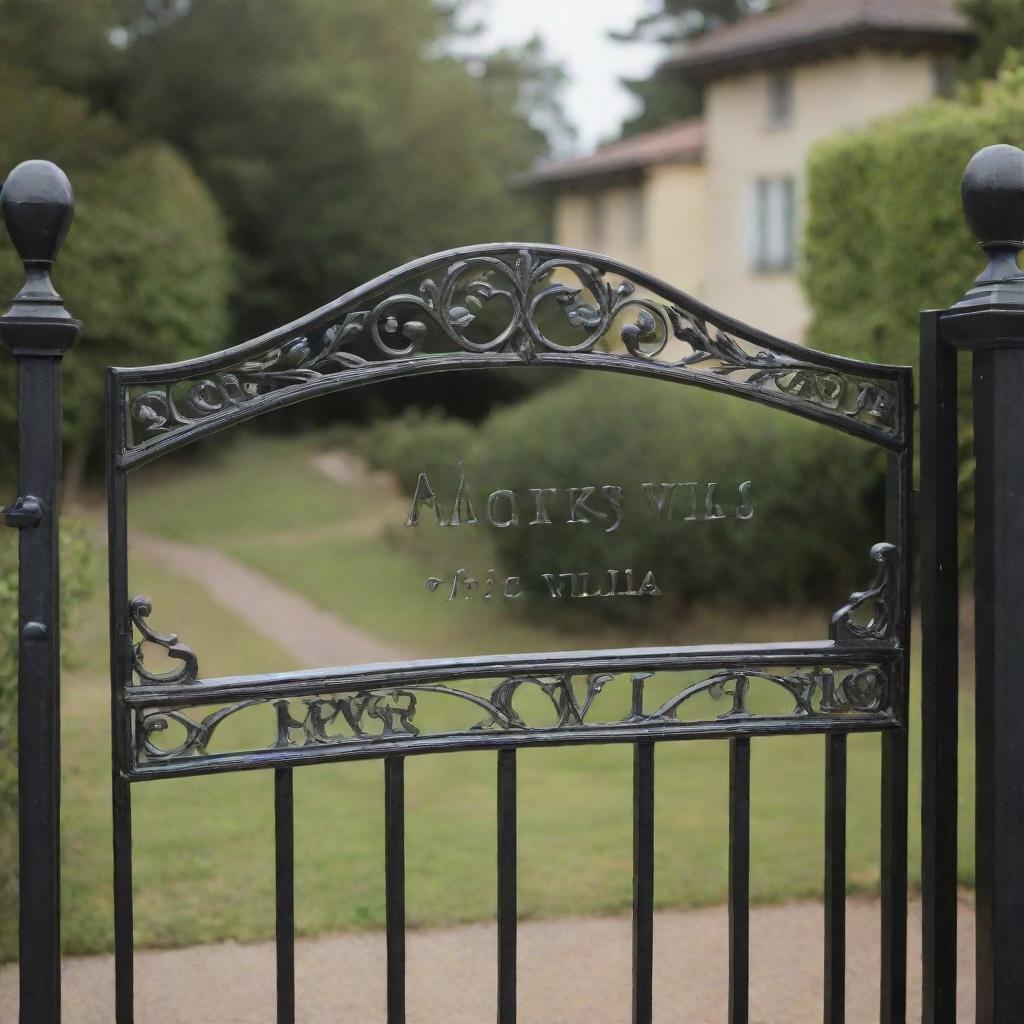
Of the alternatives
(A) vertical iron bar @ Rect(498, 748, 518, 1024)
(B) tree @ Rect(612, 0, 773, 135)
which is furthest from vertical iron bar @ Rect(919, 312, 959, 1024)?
(B) tree @ Rect(612, 0, 773, 135)

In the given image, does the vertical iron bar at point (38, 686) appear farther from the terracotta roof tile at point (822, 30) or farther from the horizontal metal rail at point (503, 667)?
the terracotta roof tile at point (822, 30)

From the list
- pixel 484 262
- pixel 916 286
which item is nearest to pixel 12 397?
pixel 916 286

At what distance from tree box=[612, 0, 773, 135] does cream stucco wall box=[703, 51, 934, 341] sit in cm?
858

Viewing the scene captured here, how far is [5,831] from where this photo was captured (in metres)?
4.57

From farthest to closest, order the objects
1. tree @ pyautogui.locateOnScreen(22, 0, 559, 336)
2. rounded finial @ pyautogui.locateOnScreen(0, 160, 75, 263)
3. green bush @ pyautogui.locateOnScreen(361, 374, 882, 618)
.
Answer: tree @ pyautogui.locateOnScreen(22, 0, 559, 336) < green bush @ pyautogui.locateOnScreen(361, 374, 882, 618) < rounded finial @ pyautogui.locateOnScreen(0, 160, 75, 263)

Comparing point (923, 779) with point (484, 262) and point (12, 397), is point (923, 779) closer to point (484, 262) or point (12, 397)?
point (484, 262)

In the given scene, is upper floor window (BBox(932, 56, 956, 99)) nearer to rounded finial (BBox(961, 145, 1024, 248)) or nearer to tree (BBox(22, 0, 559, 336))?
tree (BBox(22, 0, 559, 336))

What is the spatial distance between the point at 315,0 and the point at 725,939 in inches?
866

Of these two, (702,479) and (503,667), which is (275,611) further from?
(503,667)

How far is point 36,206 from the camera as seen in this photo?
247cm

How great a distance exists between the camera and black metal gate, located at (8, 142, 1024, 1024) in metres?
2.52

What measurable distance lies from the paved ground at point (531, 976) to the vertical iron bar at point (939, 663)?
3.55ft

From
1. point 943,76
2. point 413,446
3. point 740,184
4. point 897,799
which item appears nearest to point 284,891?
point 897,799

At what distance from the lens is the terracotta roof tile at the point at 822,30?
17625mm
